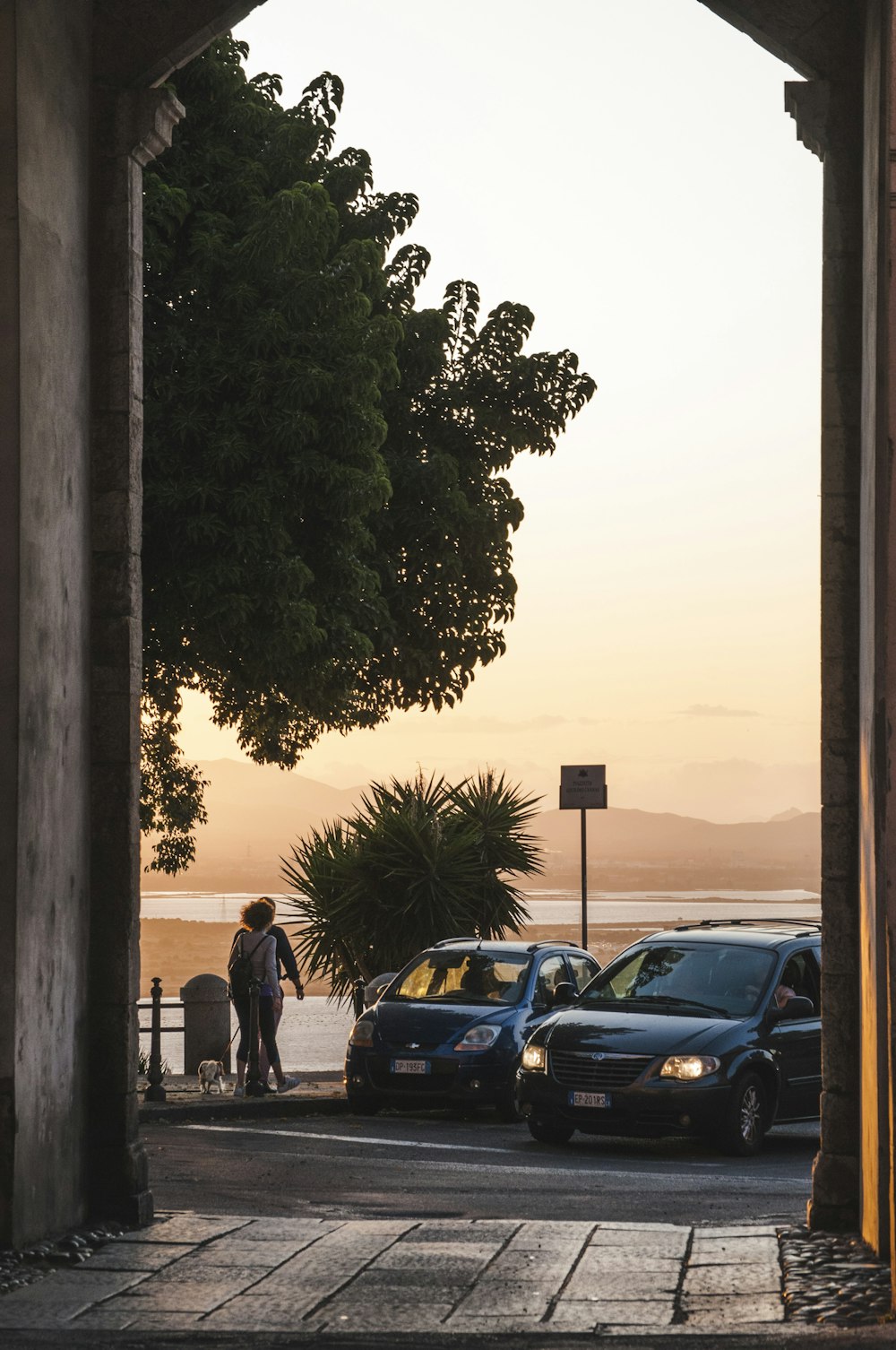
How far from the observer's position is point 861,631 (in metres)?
8.80

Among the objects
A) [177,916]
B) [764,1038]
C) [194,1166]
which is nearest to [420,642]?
[764,1038]

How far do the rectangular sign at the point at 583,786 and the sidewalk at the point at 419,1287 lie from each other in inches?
460

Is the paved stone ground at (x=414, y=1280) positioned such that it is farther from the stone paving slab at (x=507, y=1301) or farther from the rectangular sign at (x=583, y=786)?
the rectangular sign at (x=583, y=786)

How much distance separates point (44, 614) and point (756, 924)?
1064 centimetres

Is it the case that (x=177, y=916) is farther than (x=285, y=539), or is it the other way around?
(x=177, y=916)

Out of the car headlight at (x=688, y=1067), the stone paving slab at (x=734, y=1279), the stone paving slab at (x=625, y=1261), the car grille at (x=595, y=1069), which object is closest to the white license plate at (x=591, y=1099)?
the car grille at (x=595, y=1069)

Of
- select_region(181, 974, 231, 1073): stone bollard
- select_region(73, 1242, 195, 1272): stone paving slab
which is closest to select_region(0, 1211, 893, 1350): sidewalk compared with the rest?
select_region(73, 1242, 195, 1272): stone paving slab

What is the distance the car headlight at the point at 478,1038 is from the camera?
16469 millimetres

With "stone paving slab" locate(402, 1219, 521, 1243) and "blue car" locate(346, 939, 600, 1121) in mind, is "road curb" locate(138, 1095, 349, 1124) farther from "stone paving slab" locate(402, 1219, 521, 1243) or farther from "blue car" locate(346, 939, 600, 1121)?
"stone paving slab" locate(402, 1219, 521, 1243)

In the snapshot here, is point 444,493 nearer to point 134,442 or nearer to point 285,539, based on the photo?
point 285,539

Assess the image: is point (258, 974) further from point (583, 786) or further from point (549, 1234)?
point (549, 1234)

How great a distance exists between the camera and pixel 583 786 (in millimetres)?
21000

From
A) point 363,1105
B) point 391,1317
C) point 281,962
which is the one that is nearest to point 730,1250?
point 391,1317

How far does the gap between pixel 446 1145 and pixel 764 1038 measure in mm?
2601
